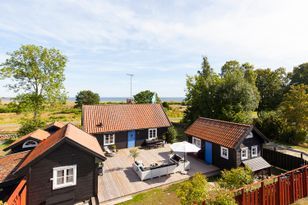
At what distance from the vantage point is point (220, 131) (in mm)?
15883

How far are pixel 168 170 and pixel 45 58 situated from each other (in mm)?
28002

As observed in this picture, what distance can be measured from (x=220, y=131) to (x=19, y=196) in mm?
15228

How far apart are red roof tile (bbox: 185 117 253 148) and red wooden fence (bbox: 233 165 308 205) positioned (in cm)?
446

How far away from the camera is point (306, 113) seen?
19.8 m

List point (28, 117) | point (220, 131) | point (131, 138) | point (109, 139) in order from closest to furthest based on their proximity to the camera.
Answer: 1. point (220, 131)
2. point (109, 139)
3. point (131, 138)
4. point (28, 117)

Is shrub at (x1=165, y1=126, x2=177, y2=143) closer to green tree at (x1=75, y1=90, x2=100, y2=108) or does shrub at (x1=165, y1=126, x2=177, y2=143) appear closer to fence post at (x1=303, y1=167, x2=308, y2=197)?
fence post at (x1=303, y1=167, x2=308, y2=197)

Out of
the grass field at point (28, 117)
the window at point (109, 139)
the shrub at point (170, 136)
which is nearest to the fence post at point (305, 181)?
the shrub at point (170, 136)

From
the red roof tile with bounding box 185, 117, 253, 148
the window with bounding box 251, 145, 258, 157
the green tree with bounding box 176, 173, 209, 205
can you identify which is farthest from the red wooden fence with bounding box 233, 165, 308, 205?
the window with bounding box 251, 145, 258, 157

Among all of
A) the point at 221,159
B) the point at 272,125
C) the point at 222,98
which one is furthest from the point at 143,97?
the point at 221,159

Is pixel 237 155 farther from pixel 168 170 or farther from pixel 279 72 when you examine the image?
pixel 279 72

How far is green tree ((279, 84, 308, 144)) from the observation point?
65.9 feet

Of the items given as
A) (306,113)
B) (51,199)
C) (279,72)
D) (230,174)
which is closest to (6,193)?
(51,199)

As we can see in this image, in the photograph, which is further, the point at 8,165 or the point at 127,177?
the point at 127,177

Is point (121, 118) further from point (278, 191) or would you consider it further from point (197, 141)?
point (278, 191)
